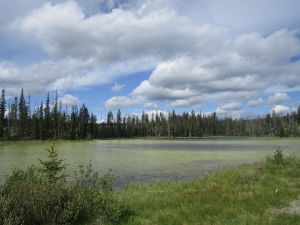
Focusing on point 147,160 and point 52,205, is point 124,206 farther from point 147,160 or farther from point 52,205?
point 147,160

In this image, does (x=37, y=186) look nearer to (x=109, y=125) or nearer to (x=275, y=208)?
(x=275, y=208)

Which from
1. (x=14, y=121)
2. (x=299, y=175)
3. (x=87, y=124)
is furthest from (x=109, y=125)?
(x=299, y=175)

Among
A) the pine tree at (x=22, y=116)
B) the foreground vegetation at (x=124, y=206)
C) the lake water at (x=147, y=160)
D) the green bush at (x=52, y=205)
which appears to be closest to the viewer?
the green bush at (x=52, y=205)

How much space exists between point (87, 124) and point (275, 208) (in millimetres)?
152496

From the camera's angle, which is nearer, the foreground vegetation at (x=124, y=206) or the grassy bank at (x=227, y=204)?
the foreground vegetation at (x=124, y=206)

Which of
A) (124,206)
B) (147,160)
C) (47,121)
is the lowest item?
(147,160)

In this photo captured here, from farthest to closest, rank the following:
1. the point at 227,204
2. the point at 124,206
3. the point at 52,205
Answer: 1. the point at 227,204
2. the point at 124,206
3. the point at 52,205

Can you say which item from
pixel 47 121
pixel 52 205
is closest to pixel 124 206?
pixel 52 205

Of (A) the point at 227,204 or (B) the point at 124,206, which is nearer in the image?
(B) the point at 124,206

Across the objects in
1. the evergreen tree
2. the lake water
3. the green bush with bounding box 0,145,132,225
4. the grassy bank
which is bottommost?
the lake water

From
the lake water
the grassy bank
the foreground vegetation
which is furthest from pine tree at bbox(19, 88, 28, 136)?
the foreground vegetation

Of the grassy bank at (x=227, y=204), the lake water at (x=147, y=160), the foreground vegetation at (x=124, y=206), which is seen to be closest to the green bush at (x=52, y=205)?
the foreground vegetation at (x=124, y=206)

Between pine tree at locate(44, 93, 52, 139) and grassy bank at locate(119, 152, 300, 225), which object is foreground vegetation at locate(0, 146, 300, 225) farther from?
pine tree at locate(44, 93, 52, 139)

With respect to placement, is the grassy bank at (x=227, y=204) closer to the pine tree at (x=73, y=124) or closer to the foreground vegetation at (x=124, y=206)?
the foreground vegetation at (x=124, y=206)
